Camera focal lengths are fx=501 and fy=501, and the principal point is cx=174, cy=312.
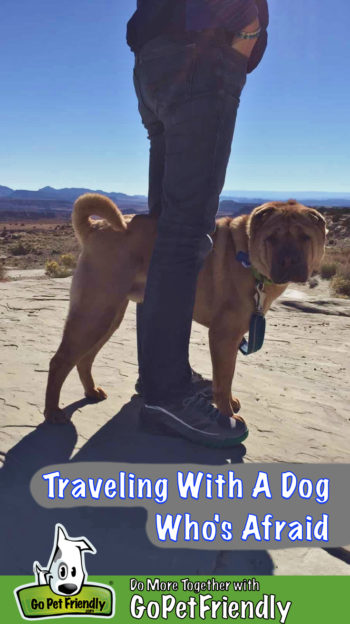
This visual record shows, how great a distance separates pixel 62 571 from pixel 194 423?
1105 millimetres

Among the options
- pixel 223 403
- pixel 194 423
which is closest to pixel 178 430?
pixel 194 423

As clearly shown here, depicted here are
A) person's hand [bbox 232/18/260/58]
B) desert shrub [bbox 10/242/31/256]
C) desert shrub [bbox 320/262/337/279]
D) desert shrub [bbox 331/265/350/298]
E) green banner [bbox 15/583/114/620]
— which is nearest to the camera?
green banner [bbox 15/583/114/620]

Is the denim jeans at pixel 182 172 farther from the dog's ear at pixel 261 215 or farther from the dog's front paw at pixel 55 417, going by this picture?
the dog's front paw at pixel 55 417

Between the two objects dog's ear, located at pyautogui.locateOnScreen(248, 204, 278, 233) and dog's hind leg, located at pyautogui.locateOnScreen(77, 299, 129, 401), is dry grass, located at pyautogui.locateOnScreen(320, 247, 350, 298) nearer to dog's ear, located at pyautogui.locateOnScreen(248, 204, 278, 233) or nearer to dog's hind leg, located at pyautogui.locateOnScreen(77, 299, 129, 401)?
dog's ear, located at pyautogui.locateOnScreen(248, 204, 278, 233)

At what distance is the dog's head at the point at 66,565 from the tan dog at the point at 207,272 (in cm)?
108

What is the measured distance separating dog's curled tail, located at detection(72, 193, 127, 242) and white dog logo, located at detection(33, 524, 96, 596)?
5.51ft

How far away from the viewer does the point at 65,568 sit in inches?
65.9

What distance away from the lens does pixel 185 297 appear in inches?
103

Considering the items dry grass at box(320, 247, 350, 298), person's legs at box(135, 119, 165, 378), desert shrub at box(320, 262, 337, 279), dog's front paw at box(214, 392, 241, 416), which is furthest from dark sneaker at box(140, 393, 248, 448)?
desert shrub at box(320, 262, 337, 279)

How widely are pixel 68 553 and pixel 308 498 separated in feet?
3.48

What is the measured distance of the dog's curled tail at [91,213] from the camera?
2830mm

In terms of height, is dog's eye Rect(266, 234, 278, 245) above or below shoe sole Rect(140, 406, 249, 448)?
above

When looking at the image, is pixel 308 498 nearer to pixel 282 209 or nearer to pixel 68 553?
pixel 68 553

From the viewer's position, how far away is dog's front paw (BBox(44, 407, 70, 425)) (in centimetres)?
277
